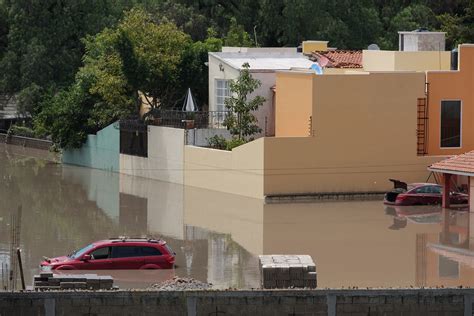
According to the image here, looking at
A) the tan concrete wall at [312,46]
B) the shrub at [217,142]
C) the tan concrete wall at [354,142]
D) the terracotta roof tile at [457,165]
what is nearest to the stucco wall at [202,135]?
the shrub at [217,142]

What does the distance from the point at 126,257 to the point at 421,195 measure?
13.9 metres

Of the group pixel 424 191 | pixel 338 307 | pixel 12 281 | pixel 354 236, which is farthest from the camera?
pixel 424 191

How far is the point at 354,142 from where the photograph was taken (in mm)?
46344

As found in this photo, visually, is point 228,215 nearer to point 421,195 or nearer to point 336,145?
point 336,145

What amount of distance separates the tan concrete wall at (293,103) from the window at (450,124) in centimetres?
475

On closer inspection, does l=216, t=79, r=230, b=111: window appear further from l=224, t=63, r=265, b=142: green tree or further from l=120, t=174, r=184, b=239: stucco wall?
l=120, t=174, r=184, b=239: stucco wall

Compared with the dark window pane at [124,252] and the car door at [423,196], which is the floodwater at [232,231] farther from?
the dark window pane at [124,252]

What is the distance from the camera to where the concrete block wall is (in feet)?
86.8

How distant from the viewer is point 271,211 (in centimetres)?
4325

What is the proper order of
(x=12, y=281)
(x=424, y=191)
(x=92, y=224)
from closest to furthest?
(x=12, y=281) < (x=92, y=224) < (x=424, y=191)

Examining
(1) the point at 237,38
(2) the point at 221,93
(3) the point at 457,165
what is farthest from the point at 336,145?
(1) the point at 237,38

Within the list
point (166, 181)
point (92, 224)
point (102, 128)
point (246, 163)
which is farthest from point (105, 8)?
point (92, 224)

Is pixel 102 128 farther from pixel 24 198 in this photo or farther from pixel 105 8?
pixel 105 8

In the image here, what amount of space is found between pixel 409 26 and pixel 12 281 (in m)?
41.8
